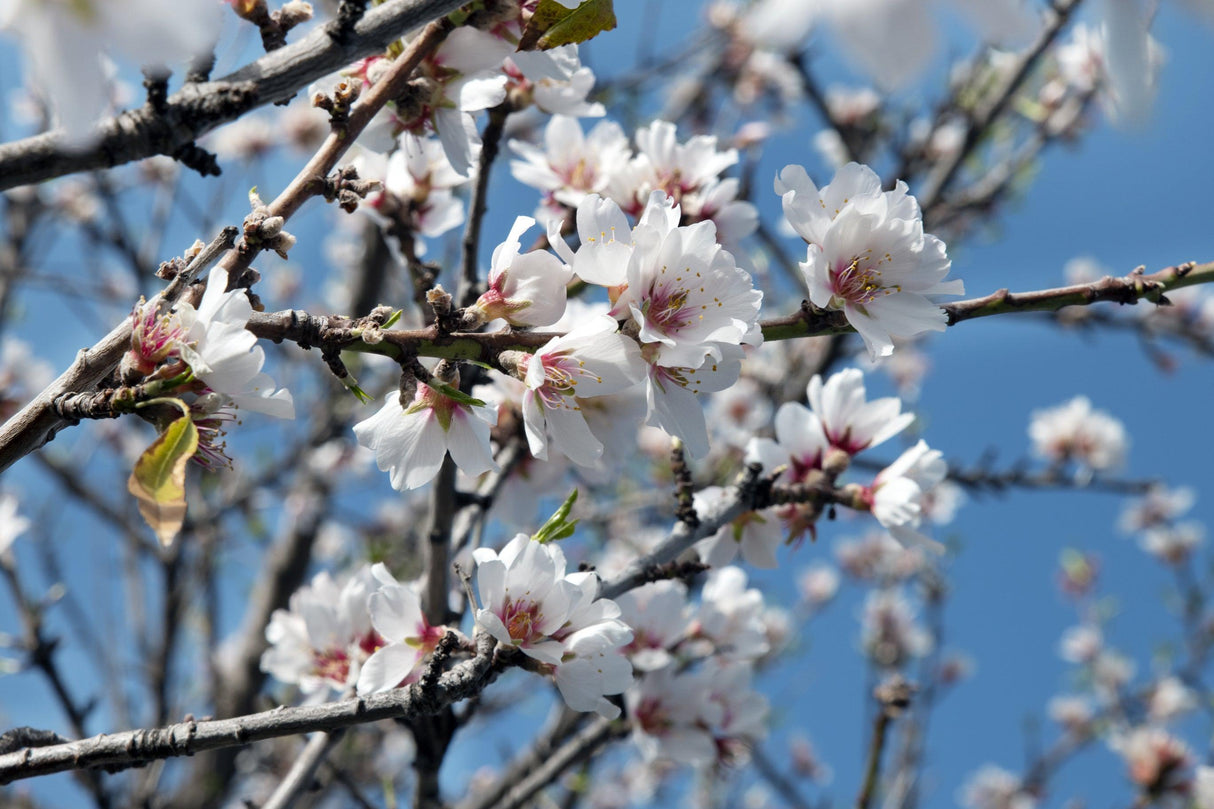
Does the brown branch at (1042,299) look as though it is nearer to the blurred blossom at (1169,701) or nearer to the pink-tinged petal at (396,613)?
the pink-tinged petal at (396,613)

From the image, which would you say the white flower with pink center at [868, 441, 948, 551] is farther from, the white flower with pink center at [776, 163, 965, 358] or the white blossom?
the white blossom

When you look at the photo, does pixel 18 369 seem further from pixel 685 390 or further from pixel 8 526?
pixel 685 390

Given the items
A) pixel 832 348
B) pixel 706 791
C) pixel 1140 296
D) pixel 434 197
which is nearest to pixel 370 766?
pixel 706 791

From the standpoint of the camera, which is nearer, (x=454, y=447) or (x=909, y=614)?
(x=454, y=447)

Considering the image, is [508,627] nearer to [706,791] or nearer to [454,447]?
[454,447]

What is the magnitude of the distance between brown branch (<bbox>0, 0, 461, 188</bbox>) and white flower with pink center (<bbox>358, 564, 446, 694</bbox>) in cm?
69

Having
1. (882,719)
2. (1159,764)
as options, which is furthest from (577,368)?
(1159,764)

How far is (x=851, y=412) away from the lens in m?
1.63

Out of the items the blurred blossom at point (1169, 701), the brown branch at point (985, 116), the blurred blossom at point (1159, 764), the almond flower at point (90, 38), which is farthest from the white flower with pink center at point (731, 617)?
the blurred blossom at point (1169, 701)

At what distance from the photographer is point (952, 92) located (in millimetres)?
3447

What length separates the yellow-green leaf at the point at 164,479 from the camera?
883 mm

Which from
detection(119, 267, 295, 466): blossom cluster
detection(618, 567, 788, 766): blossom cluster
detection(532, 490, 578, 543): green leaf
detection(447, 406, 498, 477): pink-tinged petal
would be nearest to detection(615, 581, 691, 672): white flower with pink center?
detection(618, 567, 788, 766): blossom cluster

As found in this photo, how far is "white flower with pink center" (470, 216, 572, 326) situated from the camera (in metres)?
1.12

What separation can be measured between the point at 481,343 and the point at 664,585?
2.81ft
